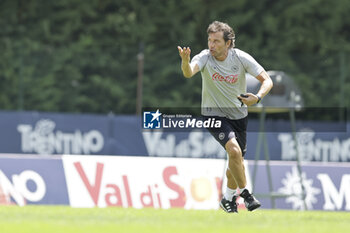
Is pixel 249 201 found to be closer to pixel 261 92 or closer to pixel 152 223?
pixel 261 92

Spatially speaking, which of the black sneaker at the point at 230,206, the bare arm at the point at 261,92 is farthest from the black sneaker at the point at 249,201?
the bare arm at the point at 261,92

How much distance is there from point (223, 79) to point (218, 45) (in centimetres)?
42

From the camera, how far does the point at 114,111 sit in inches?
945

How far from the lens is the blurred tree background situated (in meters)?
23.7

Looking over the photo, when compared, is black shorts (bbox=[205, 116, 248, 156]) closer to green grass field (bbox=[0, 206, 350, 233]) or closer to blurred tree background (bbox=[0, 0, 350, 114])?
green grass field (bbox=[0, 206, 350, 233])

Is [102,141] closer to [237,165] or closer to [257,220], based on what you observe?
[237,165]

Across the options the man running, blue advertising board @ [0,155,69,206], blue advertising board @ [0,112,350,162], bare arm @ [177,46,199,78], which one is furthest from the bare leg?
blue advertising board @ [0,112,350,162]

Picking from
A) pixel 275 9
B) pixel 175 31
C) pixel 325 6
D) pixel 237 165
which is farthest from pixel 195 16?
pixel 237 165

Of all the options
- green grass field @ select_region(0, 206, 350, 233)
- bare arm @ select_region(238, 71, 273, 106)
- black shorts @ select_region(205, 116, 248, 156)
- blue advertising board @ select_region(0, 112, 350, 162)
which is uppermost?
bare arm @ select_region(238, 71, 273, 106)

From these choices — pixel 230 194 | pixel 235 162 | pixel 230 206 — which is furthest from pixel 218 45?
pixel 230 206

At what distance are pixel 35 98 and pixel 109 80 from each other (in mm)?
2158

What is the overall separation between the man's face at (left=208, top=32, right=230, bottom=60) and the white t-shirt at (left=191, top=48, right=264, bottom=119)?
3.3 inches

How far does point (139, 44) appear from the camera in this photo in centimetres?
2362

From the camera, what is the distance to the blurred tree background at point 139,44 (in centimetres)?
2372
